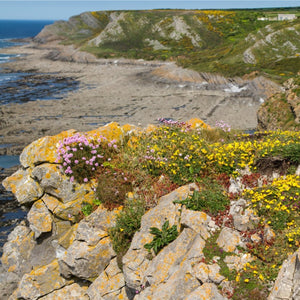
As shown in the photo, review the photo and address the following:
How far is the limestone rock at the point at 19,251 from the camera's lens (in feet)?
37.1

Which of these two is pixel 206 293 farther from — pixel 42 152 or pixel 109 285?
pixel 42 152

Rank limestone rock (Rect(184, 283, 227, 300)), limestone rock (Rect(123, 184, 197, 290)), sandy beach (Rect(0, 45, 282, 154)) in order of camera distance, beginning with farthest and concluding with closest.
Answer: sandy beach (Rect(0, 45, 282, 154)) < limestone rock (Rect(123, 184, 197, 290)) < limestone rock (Rect(184, 283, 227, 300))

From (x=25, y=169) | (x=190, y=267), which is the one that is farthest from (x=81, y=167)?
(x=190, y=267)

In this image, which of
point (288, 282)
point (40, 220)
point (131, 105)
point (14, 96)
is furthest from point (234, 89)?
point (288, 282)

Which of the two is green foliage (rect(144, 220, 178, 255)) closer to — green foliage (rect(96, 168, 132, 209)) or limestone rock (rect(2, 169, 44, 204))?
green foliage (rect(96, 168, 132, 209))

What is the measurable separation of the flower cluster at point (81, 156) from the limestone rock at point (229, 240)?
487 centimetres

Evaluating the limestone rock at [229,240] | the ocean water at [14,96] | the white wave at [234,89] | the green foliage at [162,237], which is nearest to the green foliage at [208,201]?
the green foliage at [162,237]

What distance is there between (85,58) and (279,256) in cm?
10035

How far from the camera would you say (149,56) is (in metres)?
98.5

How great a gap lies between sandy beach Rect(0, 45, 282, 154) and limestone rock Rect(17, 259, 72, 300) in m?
22.9

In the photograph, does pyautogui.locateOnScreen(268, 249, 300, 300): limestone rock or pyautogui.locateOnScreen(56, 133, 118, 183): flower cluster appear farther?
pyautogui.locateOnScreen(56, 133, 118, 183): flower cluster

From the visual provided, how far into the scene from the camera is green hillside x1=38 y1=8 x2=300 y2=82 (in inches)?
2980

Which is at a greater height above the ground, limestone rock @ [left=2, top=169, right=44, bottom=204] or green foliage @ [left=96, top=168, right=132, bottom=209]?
Result: green foliage @ [left=96, top=168, right=132, bottom=209]

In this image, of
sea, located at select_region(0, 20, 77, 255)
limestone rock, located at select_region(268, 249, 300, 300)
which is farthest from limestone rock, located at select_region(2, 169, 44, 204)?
limestone rock, located at select_region(268, 249, 300, 300)
